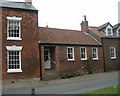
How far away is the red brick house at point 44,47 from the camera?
2522 centimetres

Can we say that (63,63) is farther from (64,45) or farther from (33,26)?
(33,26)

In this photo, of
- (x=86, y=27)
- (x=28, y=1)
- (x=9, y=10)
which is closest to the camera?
(x=9, y=10)

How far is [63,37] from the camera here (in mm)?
32594

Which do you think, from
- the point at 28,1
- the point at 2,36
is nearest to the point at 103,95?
the point at 2,36

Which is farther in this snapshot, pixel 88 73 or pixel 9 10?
pixel 88 73

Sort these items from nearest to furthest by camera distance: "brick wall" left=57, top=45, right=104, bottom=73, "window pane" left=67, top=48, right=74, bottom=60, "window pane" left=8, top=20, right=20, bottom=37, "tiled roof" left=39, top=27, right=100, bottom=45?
1. "window pane" left=8, top=20, right=20, bottom=37
2. "brick wall" left=57, top=45, right=104, bottom=73
3. "tiled roof" left=39, top=27, right=100, bottom=45
4. "window pane" left=67, top=48, right=74, bottom=60

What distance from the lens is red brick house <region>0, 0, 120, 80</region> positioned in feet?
82.7

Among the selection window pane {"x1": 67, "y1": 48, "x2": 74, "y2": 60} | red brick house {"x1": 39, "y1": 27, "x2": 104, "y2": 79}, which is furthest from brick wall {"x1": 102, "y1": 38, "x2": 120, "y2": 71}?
window pane {"x1": 67, "y1": 48, "x2": 74, "y2": 60}

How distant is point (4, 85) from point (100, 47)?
1603cm

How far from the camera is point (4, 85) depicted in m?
23.7

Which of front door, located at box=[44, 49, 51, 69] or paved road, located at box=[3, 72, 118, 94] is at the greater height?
front door, located at box=[44, 49, 51, 69]

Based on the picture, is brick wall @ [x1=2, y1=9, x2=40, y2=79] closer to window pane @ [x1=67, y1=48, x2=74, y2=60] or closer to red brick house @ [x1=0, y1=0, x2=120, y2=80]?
red brick house @ [x1=0, y1=0, x2=120, y2=80]

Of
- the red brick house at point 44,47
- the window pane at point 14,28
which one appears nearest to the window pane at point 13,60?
the red brick house at point 44,47

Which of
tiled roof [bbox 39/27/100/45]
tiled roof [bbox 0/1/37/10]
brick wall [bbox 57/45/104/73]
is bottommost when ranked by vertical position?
Result: brick wall [bbox 57/45/104/73]
